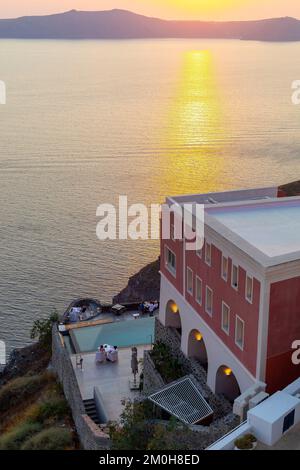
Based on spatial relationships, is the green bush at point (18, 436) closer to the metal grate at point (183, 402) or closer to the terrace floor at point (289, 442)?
the metal grate at point (183, 402)

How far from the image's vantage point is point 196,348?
23422mm

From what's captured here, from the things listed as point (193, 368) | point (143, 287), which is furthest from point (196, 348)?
point (143, 287)

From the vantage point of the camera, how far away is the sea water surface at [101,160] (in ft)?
162

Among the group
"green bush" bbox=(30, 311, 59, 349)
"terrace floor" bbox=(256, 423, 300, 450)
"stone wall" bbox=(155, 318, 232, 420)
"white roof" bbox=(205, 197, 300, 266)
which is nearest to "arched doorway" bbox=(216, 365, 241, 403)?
"stone wall" bbox=(155, 318, 232, 420)

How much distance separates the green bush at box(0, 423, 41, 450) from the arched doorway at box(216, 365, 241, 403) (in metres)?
6.24

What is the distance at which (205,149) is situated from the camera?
86625 mm

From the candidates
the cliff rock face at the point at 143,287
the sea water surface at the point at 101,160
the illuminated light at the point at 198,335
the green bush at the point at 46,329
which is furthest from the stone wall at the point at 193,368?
the sea water surface at the point at 101,160

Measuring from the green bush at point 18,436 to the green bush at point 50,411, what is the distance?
3.52 feet

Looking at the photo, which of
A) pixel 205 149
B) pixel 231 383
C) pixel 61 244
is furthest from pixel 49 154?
pixel 231 383

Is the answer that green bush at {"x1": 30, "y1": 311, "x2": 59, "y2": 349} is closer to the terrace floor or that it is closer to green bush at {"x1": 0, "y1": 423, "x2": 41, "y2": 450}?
green bush at {"x1": 0, "y1": 423, "x2": 41, "y2": 450}

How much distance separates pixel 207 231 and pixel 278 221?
3000 millimetres

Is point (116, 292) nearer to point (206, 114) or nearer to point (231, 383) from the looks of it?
point (231, 383)

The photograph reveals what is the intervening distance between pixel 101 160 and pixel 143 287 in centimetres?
4062

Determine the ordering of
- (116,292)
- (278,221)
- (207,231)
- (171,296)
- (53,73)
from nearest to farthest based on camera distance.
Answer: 1. (207,231)
2. (278,221)
3. (171,296)
4. (116,292)
5. (53,73)
